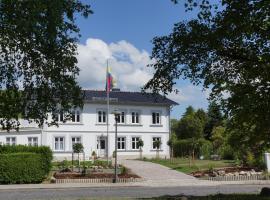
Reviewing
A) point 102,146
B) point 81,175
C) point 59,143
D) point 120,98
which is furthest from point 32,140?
point 81,175

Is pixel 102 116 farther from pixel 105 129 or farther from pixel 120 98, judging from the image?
pixel 120 98

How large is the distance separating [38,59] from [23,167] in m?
20.9

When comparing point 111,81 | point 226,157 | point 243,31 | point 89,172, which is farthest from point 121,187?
point 226,157

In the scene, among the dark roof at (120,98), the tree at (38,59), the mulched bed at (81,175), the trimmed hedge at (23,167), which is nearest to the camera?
the tree at (38,59)

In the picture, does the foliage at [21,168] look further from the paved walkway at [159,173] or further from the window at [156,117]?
the window at [156,117]

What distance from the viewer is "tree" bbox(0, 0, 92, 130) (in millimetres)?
10391

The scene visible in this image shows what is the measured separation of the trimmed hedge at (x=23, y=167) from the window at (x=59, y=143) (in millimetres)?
26086

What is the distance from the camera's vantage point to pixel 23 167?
103ft

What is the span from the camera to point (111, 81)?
166 ft

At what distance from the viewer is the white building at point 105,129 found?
2317 inches

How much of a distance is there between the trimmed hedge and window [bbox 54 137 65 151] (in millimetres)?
26086

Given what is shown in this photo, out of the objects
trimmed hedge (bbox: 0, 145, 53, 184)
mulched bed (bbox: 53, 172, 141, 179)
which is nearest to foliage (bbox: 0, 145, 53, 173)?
trimmed hedge (bbox: 0, 145, 53, 184)

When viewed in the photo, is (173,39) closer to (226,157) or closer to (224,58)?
(224,58)

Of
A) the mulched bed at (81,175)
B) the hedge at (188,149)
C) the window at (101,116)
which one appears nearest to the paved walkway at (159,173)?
the mulched bed at (81,175)
